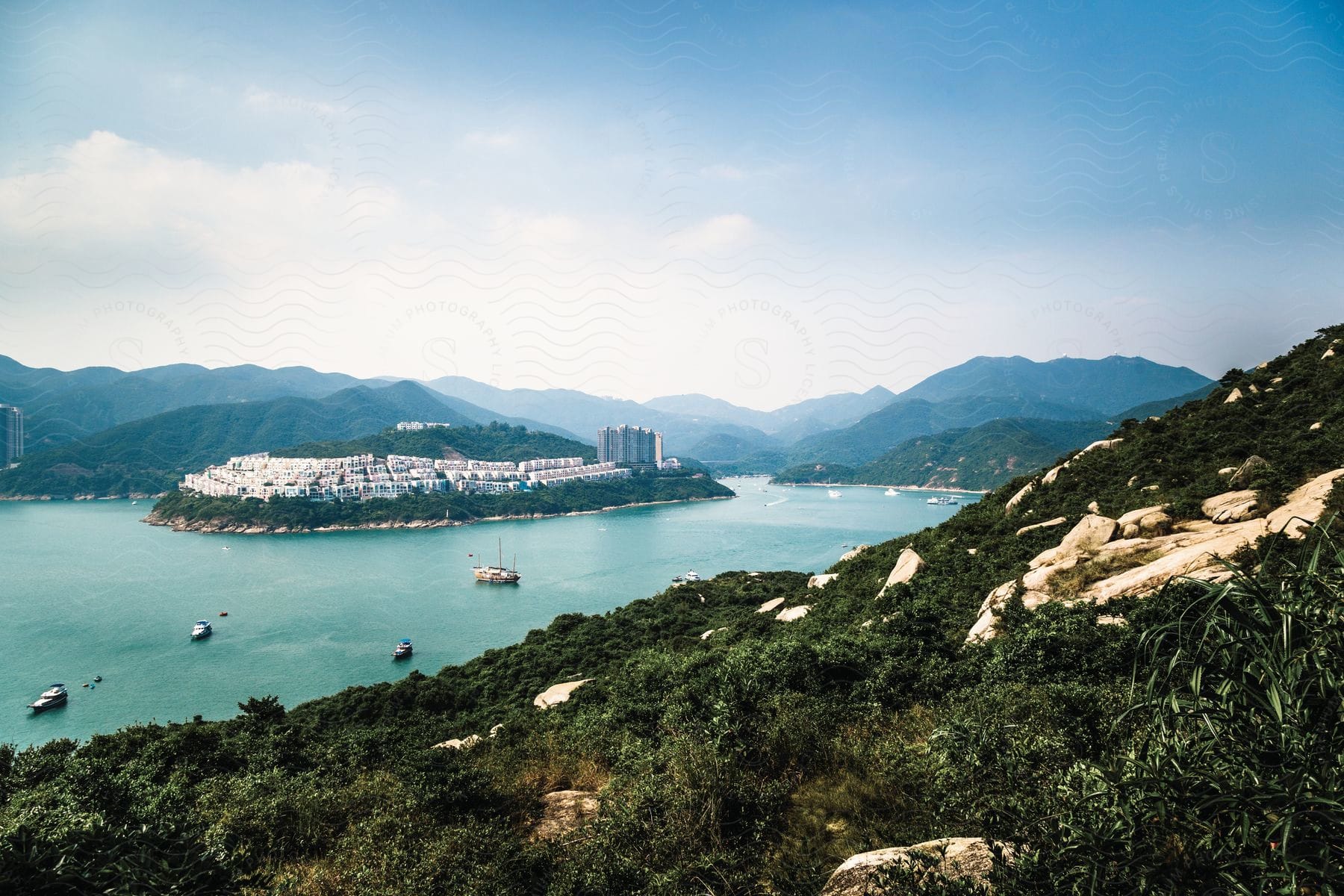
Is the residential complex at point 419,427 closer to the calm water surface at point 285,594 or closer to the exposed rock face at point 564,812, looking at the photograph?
the calm water surface at point 285,594

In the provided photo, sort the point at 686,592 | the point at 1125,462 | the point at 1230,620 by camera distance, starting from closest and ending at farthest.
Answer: the point at 1230,620
the point at 1125,462
the point at 686,592

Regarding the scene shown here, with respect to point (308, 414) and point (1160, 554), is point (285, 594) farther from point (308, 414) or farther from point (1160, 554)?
point (308, 414)

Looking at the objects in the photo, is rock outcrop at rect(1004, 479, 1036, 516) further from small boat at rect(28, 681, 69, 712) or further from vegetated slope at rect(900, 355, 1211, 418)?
vegetated slope at rect(900, 355, 1211, 418)

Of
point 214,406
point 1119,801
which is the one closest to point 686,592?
point 1119,801

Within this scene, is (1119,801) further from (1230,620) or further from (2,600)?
(2,600)

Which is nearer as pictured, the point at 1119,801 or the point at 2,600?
the point at 1119,801

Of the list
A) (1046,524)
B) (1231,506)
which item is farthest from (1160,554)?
(1046,524)

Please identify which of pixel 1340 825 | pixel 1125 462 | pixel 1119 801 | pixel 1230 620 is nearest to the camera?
pixel 1340 825
